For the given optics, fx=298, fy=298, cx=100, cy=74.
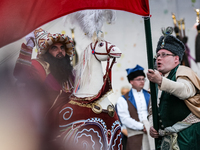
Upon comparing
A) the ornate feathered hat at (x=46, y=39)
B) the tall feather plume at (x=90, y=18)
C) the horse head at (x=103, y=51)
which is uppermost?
the tall feather plume at (x=90, y=18)

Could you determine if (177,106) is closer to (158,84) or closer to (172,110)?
(172,110)

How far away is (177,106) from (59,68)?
139 centimetres

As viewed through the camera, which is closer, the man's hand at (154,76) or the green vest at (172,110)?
the man's hand at (154,76)

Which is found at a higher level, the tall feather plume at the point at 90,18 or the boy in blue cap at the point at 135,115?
the tall feather plume at the point at 90,18

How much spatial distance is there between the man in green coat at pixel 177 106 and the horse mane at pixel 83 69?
2.56 feet

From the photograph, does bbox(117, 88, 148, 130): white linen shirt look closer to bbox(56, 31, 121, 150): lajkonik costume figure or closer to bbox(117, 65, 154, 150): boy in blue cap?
bbox(117, 65, 154, 150): boy in blue cap

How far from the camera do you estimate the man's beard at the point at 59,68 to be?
340cm

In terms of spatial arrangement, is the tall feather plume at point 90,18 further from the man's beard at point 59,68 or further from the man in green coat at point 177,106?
the man in green coat at point 177,106

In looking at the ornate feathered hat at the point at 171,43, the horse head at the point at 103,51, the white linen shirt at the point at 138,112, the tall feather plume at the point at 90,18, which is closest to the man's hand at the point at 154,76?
the ornate feathered hat at the point at 171,43

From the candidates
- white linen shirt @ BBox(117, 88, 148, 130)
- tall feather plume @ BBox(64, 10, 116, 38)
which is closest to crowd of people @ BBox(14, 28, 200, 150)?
tall feather plume @ BBox(64, 10, 116, 38)

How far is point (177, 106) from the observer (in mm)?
3070

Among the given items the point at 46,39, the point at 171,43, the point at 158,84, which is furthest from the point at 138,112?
the point at 46,39

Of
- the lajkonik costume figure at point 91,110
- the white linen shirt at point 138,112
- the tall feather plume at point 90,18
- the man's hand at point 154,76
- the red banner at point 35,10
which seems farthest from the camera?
the white linen shirt at point 138,112

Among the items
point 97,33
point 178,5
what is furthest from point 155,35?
point 97,33
